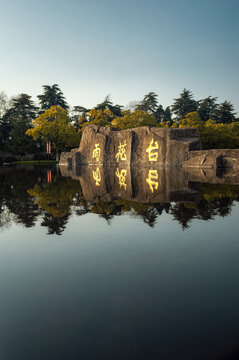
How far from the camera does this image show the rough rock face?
67.1ft

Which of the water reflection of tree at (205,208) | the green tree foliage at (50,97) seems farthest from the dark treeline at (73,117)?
the water reflection of tree at (205,208)

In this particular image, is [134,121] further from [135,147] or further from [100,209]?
[100,209]

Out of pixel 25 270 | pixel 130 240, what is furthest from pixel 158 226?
pixel 25 270

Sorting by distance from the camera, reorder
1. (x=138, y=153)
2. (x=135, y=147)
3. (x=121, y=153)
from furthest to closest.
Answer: (x=121, y=153), (x=135, y=147), (x=138, y=153)

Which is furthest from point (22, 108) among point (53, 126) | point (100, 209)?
point (100, 209)

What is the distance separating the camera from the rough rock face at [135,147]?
20.5 m

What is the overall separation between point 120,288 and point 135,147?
21315 mm

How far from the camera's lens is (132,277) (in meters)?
2.43

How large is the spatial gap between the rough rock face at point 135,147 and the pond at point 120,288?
16131mm

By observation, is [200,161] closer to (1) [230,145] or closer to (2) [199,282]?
(1) [230,145]

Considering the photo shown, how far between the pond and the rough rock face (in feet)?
52.9

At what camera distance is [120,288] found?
2.21 metres

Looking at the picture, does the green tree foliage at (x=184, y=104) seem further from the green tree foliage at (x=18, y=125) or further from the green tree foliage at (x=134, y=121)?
the green tree foliage at (x=18, y=125)

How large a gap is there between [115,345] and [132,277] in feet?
2.99
